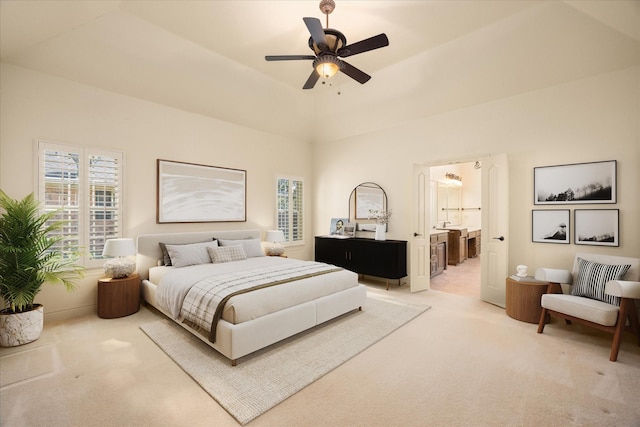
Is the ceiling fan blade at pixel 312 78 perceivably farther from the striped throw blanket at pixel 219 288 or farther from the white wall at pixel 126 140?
the white wall at pixel 126 140

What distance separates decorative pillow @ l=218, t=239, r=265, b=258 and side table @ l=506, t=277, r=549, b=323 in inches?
157

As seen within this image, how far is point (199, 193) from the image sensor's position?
16.8 ft

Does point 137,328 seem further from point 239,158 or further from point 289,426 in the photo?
point 239,158

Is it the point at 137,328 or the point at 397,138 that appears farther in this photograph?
the point at 397,138

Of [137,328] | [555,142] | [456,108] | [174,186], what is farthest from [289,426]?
[456,108]

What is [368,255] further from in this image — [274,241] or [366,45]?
[366,45]

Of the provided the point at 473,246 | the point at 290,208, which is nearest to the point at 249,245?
the point at 290,208

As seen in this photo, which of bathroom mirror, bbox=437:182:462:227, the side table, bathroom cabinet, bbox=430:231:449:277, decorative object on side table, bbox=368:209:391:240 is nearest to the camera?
the side table

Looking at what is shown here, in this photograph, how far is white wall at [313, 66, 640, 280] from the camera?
11.4 feet

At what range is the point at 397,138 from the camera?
18.5 ft

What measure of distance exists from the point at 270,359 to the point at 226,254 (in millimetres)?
2260

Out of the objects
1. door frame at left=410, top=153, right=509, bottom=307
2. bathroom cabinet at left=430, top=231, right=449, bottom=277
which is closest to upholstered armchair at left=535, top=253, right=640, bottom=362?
door frame at left=410, top=153, right=509, bottom=307

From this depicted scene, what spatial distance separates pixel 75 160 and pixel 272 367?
12.6 ft

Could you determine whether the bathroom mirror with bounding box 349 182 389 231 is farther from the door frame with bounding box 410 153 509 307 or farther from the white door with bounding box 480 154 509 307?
the white door with bounding box 480 154 509 307
